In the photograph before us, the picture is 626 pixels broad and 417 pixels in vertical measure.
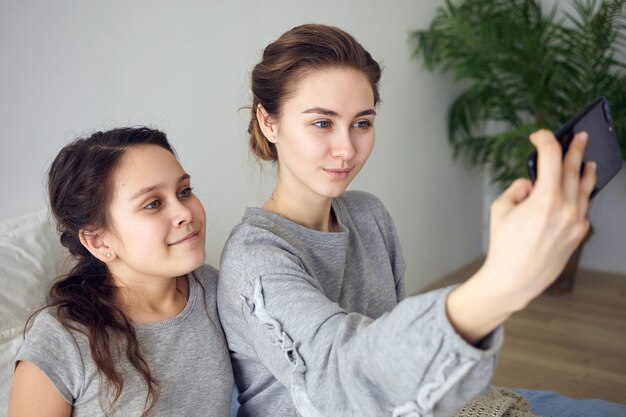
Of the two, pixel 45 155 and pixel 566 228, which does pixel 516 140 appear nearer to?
pixel 45 155

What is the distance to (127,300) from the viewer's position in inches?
45.8

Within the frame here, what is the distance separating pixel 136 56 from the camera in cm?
184

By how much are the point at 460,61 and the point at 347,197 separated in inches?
84.7

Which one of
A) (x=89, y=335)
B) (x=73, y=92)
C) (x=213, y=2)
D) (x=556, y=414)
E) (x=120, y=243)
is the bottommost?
(x=556, y=414)

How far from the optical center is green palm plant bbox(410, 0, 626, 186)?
10.2 ft

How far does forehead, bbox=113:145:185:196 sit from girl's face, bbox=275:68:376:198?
0.23 m

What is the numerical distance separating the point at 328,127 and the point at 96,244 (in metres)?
0.47

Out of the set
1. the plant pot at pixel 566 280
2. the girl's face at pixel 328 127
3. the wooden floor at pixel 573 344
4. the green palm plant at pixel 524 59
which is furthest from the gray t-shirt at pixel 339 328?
the plant pot at pixel 566 280

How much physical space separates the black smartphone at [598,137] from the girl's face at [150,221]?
0.67 metres

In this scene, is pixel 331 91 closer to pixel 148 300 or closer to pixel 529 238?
pixel 148 300

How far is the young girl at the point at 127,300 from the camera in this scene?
1.02 meters

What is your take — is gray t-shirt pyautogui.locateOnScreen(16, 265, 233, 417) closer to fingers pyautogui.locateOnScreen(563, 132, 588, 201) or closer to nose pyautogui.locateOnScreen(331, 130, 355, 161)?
nose pyautogui.locateOnScreen(331, 130, 355, 161)

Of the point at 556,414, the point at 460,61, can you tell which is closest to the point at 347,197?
the point at 556,414

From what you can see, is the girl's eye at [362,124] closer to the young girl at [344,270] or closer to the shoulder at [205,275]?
the young girl at [344,270]
